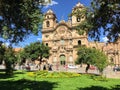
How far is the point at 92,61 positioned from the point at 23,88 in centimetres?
1872

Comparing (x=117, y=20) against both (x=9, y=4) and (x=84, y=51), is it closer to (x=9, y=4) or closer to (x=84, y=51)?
(x=9, y=4)

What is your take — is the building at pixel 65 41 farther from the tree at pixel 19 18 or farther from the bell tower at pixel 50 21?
the tree at pixel 19 18

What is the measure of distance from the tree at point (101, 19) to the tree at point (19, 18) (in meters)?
3.12

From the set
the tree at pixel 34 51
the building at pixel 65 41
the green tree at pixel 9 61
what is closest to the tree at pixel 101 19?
the green tree at pixel 9 61

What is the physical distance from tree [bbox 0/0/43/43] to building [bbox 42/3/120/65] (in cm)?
5198

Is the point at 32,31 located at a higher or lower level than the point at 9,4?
lower

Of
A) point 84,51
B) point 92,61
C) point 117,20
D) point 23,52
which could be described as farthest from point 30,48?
point 117,20

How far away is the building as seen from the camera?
6838cm

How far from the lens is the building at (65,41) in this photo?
68.4 metres

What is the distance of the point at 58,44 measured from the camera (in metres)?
72.6

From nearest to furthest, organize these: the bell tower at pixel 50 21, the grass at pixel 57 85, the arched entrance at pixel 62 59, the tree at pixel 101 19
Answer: the tree at pixel 101 19
the grass at pixel 57 85
the arched entrance at pixel 62 59
the bell tower at pixel 50 21

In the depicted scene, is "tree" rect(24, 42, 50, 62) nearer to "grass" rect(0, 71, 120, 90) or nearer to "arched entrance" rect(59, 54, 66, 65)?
"grass" rect(0, 71, 120, 90)

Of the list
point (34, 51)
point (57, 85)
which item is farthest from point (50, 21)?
point (57, 85)

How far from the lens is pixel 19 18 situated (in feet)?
49.0
